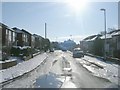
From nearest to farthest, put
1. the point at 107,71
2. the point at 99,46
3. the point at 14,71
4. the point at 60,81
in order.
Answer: the point at 60,81 < the point at 107,71 < the point at 14,71 < the point at 99,46

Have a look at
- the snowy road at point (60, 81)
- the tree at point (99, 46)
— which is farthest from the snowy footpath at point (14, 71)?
the tree at point (99, 46)

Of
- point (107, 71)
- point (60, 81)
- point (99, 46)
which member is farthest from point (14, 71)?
point (99, 46)

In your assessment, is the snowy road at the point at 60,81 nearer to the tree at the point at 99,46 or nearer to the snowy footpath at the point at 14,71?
the snowy footpath at the point at 14,71

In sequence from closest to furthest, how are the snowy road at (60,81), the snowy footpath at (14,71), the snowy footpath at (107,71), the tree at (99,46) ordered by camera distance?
1. the snowy road at (60,81)
2. the snowy footpath at (107,71)
3. the snowy footpath at (14,71)
4. the tree at (99,46)

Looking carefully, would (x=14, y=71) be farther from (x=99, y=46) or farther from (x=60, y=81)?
(x=99, y=46)

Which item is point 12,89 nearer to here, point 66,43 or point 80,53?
point 80,53

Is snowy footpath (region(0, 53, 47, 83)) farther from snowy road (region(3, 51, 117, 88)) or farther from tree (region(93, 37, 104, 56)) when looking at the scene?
tree (region(93, 37, 104, 56))

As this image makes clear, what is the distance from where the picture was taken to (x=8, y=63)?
90.0ft

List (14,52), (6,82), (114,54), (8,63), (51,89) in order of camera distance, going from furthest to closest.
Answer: (14,52) → (114,54) → (8,63) → (6,82) → (51,89)

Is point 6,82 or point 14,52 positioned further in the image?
point 14,52

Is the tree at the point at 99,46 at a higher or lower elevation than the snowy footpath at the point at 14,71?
higher

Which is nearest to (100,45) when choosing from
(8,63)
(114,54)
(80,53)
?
(80,53)

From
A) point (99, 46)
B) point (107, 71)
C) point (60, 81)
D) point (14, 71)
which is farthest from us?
point (99, 46)

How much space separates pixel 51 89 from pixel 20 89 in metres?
1.66
